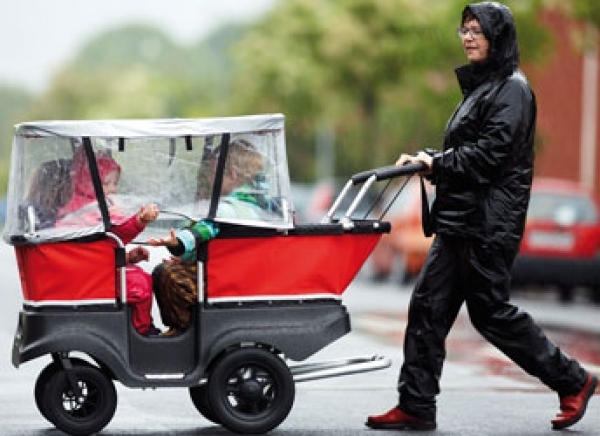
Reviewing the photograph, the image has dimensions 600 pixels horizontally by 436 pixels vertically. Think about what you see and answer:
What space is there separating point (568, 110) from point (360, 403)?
36878mm

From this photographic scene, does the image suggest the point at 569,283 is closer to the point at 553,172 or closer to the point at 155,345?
the point at 155,345

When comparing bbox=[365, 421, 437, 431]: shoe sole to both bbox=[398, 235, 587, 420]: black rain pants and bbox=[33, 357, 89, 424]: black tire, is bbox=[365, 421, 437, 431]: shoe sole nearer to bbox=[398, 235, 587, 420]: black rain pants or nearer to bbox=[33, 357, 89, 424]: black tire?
bbox=[398, 235, 587, 420]: black rain pants

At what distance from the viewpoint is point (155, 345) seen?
7969 millimetres

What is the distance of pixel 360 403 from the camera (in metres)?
9.56

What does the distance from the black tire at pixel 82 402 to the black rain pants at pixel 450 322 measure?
135 centimetres

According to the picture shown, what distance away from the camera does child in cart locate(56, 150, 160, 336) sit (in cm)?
782

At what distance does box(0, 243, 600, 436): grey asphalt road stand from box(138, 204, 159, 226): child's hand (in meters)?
0.97

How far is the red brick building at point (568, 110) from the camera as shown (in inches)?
1725

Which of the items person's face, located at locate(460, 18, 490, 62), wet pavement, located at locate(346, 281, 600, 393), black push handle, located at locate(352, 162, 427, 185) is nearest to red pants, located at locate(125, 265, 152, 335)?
black push handle, located at locate(352, 162, 427, 185)

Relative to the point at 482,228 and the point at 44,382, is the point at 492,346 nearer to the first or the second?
the point at 482,228

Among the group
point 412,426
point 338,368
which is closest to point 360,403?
point 412,426

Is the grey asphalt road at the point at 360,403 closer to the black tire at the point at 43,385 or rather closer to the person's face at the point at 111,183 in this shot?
the black tire at the point at 43,385

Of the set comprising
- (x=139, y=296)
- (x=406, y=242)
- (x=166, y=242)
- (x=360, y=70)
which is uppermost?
(x=166, y=242)

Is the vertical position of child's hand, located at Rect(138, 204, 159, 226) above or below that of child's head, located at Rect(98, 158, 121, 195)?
below
